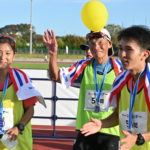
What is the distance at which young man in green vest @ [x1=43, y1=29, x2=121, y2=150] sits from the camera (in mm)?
3893

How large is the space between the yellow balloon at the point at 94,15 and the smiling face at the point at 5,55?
0.92 metres

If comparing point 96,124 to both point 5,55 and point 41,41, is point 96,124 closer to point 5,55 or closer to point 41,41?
point 5,55

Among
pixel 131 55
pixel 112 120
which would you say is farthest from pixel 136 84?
pixel 112 120

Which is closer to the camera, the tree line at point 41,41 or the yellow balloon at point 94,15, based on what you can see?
the yellow balloon at point 94,15

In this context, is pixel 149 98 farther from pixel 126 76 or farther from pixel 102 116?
pixel 102 116

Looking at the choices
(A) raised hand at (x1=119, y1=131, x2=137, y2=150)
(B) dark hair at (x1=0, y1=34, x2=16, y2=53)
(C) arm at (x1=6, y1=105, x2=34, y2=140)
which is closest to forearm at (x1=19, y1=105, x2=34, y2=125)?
(C) arm at (x1=6, y1=105, x2=34, y2=140)

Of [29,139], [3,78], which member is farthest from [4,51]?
[29,139]

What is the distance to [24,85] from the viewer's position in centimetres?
329

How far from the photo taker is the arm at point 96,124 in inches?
104

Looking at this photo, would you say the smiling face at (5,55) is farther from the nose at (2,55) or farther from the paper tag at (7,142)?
the paper tag at (7,142)

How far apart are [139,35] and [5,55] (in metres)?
1.19

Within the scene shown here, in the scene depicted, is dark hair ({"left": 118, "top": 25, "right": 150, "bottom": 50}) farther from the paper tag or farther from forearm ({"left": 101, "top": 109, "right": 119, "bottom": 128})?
the paper tag

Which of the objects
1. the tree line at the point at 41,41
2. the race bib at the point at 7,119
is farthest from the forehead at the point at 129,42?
the tree line at the point at 41,41

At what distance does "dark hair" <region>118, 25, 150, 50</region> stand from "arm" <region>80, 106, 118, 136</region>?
0.63 meters
